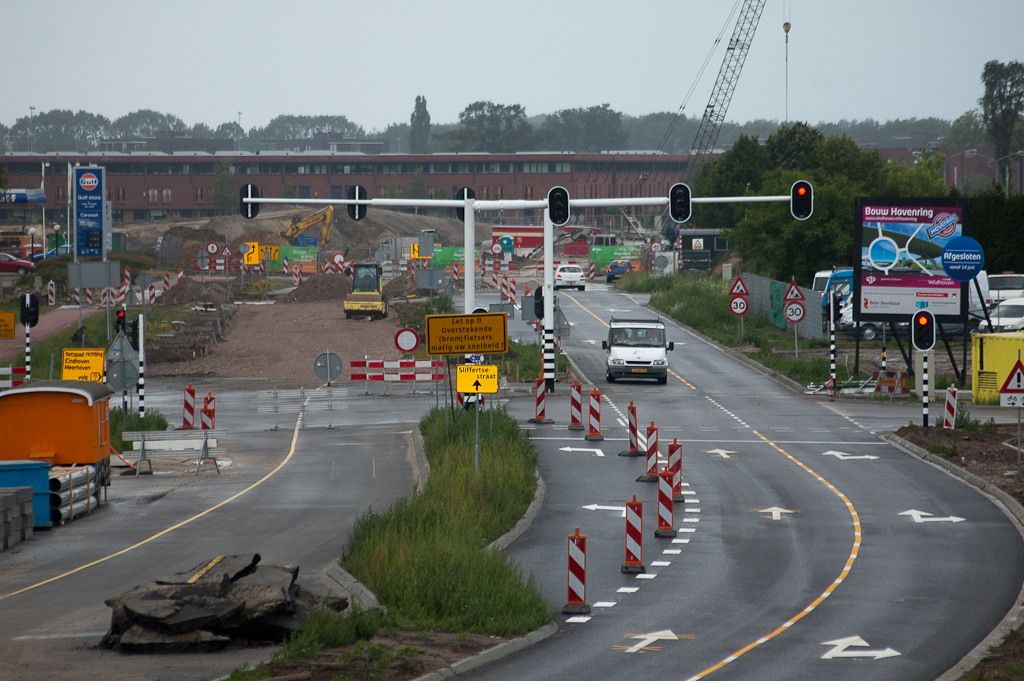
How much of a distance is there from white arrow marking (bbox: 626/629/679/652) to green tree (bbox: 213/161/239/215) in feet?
399

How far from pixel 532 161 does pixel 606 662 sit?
123544 mm

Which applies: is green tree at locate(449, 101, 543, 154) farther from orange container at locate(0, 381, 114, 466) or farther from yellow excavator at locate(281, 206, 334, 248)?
orange container at locate(0, 381, 114, 466)

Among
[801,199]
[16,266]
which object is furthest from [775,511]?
[16,266]

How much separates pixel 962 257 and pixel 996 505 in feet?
45.9

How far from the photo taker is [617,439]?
1103 inches

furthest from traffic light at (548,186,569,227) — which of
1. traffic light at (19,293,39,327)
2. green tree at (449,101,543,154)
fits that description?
green tree at (449,101,543,154)

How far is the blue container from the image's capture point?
19281 millimetres

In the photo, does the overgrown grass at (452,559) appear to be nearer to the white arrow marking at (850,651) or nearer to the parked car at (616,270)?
the white arrow marking at (850,651)

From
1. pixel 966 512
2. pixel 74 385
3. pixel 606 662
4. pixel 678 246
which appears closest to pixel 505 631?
pixel 606 662

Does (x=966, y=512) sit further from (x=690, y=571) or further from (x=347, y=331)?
(x=347, y=331)

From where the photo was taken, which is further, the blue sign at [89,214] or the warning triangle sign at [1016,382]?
the blue sign at [89,214]

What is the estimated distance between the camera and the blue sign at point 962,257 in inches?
1284

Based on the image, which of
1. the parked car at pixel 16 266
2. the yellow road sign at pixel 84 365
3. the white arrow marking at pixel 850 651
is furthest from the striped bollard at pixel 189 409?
the parked car at pixel 16 266

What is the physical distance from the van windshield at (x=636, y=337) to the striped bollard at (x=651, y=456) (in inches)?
668
